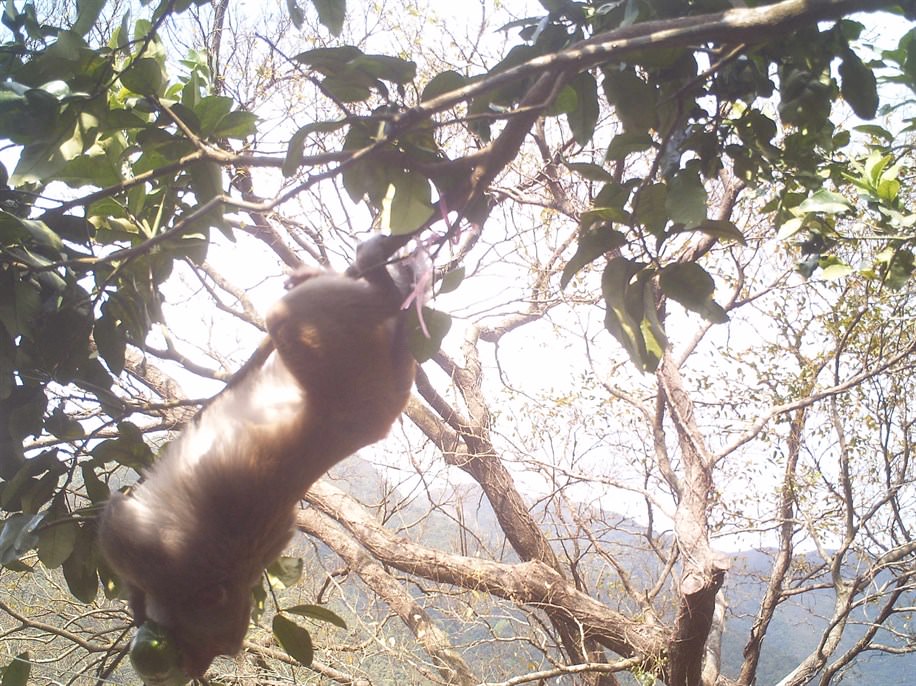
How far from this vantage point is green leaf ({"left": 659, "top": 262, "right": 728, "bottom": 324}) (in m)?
0.87

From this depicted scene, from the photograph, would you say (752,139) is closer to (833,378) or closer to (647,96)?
(647,96)

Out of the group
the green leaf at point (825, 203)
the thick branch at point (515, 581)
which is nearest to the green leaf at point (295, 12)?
the green leaf at point (825, 203)

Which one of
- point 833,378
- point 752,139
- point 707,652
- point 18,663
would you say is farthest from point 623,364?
point 18,663

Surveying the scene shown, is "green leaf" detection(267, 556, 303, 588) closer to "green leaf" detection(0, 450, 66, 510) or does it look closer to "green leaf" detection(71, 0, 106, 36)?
"green leaf" detection(0, 450, 66, 510)

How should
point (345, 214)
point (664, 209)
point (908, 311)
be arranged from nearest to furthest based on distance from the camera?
point (664, 209) → point (908, 311) → point (345, 214)

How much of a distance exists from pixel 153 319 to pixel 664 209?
1089mm

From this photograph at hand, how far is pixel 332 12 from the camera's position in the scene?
3.10 feet

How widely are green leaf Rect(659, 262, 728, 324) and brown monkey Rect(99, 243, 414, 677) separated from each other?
508 millimetres

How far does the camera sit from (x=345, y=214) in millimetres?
3615

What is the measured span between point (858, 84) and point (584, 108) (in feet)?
1.31

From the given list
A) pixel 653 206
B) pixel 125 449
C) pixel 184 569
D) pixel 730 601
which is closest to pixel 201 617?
pixel 184 569

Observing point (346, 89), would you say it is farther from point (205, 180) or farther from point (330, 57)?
point (205, 180)

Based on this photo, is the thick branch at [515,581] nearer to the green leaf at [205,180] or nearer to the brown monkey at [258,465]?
the brown monkey at [258,465]

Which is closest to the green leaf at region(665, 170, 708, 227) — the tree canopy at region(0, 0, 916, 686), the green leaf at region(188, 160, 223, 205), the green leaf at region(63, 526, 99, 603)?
the tree canopy at region(0, 0, 916, 686)
